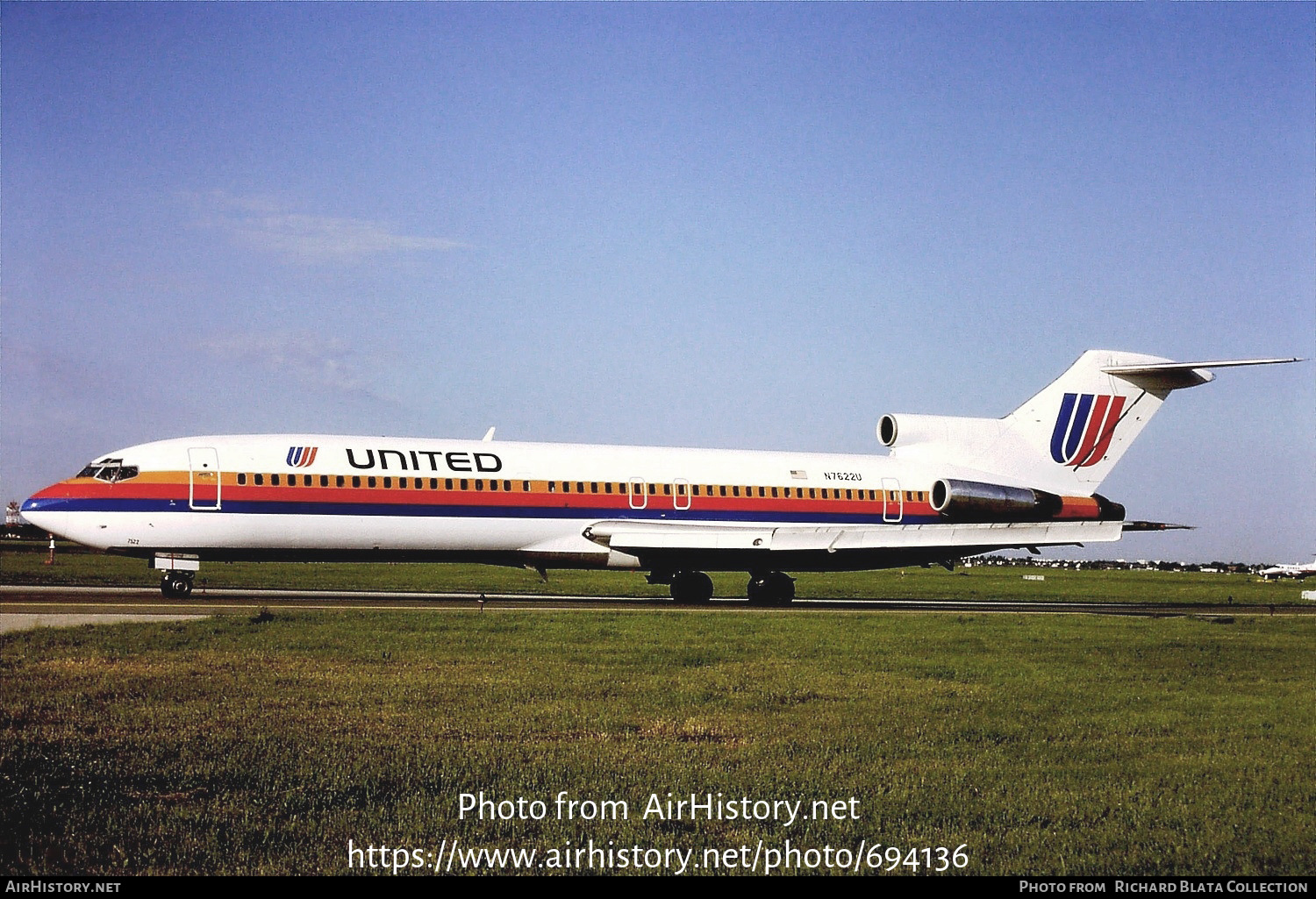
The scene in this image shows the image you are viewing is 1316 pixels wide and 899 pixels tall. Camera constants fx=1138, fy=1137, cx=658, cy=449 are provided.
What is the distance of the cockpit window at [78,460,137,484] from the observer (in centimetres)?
2667

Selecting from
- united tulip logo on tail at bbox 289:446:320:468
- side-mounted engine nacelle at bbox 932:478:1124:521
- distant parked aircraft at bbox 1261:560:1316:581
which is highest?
united tulip logo on tail at bbox 289:446:320:468

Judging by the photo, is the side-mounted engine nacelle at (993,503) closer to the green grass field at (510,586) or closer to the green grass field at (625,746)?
the green grass field at (510,586)

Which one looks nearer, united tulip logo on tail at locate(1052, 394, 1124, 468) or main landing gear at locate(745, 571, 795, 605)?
main landing gear at locate(745, 571, 795, 605)

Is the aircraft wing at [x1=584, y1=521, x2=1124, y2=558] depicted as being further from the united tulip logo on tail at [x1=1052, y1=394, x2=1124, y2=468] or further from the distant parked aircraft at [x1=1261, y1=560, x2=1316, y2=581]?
the distant parked aircraft at [x1=1261, y1=560, x2=1316, y2=581]

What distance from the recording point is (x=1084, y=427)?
36.4 meters

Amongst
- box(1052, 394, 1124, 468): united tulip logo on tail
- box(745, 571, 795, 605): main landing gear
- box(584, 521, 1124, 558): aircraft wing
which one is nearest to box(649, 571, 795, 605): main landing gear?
box(745, 571, 795, 605): main landing gear

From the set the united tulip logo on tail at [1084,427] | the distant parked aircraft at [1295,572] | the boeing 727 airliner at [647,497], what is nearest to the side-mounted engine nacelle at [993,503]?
the boeing 727 airliner at [647,497]

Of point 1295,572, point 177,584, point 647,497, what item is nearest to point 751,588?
point 647,497

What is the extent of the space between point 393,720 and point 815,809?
4.70 m

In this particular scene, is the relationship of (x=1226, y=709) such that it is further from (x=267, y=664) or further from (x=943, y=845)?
(x=267, y=664)

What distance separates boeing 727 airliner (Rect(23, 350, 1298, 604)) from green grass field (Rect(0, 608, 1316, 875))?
30.4 feet

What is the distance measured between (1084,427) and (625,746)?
30021 millimetres
